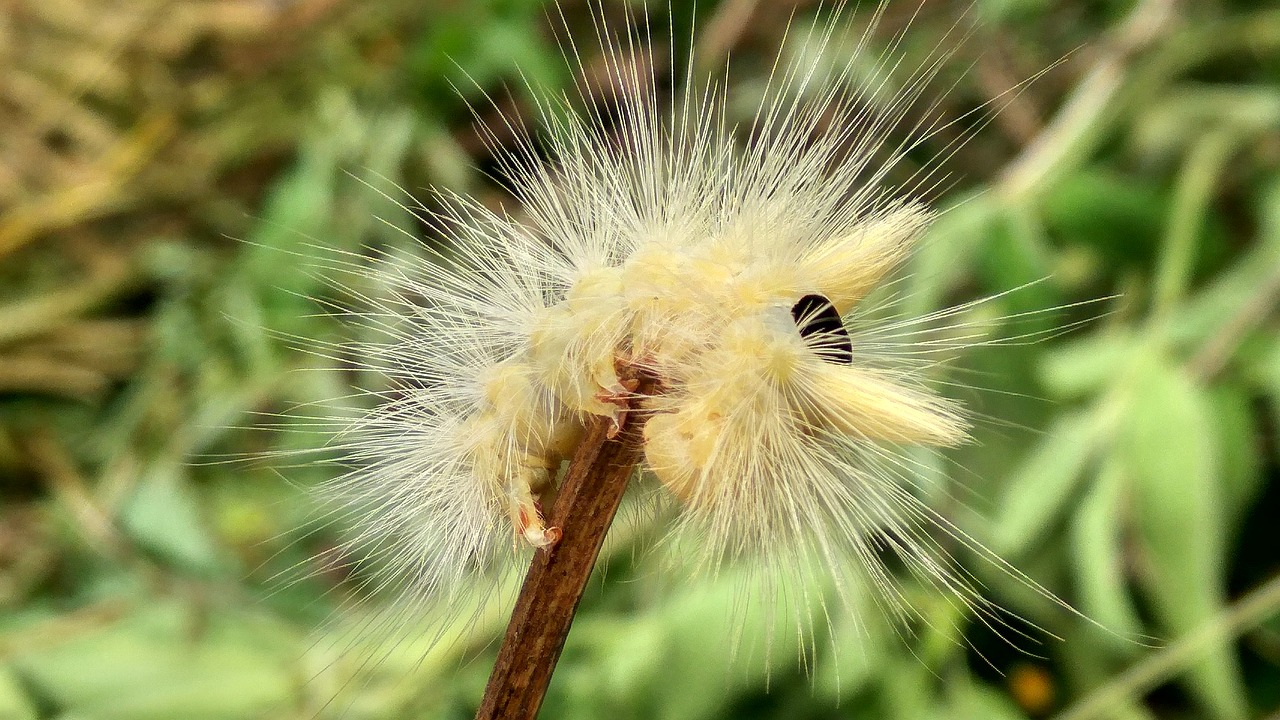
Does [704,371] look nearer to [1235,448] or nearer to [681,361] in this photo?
[681,361]

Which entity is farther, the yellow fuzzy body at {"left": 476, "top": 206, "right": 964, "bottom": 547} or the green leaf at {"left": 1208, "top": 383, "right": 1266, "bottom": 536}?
the green leaf at {"left": 1208, "top": 383, "right": 1266, "bottom": 536}

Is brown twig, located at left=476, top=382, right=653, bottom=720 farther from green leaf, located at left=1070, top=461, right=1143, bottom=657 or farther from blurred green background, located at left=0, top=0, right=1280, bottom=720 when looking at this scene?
green leaf, located at left=1070, top=461, right=1143, bottom=657

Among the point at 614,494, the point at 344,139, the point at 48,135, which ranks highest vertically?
the point at 48,135

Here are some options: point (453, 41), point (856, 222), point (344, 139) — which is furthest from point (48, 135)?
point (856, 222)

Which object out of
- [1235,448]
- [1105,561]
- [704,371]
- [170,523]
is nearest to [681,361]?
[704,371]

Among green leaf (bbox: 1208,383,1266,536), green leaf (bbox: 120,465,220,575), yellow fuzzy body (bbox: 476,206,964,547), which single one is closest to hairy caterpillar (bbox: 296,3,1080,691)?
yellow fuzzy body (bbox: 476,206,964,547)

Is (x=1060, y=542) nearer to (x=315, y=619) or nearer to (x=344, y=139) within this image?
(x=315, y=619)

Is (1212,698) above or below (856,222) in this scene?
below

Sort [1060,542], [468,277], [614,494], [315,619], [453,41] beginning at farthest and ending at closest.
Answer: [453,41] < [315,619] < [1060,542] < [468,277] < [614,494]

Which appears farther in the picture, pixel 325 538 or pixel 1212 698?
pixel 325 538
